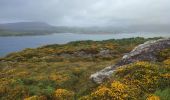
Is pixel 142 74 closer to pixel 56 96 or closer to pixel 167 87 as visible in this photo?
pixel 167 87

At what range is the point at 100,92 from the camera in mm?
18469

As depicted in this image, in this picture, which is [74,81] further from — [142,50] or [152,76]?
[152,76]

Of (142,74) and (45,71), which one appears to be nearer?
(142,74)

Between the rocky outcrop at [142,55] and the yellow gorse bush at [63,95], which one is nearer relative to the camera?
the yellow gorse bush at [63,95]

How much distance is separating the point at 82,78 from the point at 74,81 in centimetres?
92

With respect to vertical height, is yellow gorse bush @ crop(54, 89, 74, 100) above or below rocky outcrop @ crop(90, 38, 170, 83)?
below

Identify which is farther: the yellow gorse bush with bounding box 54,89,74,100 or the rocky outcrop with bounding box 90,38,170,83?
the rocky outcrop with bounding box 90,38,170,83

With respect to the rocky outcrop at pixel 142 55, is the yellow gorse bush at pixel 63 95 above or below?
below

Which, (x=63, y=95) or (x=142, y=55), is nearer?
(x=63, y=95)

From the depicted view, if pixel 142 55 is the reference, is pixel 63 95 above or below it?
below

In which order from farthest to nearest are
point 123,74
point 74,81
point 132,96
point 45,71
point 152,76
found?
point 45,71
point 74,81
point 123,74
point 152,76
point 132,96

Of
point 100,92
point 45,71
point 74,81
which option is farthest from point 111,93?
point 45,71

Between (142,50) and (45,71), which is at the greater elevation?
(142,50)

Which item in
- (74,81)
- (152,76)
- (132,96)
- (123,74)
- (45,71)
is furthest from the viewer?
(45,71)
